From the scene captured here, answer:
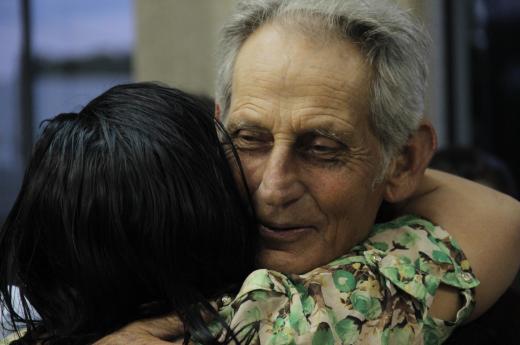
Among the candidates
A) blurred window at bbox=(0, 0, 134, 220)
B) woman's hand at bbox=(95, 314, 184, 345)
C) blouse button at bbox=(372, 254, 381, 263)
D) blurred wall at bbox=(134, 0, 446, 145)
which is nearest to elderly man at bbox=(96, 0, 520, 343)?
blouse button at bbox=(372, 254, 381, 263)

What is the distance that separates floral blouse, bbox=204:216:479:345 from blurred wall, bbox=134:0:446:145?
4573 mm

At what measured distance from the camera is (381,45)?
8.55ft

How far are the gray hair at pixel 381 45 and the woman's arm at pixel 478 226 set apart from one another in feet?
0.71

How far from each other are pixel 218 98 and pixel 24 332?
2.62ft

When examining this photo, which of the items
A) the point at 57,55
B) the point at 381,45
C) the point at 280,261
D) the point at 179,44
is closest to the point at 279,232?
the point at 280,261

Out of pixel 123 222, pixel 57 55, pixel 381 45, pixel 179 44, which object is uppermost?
pixel 381 45

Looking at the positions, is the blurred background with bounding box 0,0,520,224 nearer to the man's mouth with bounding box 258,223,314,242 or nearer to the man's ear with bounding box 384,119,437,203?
the man's ear with bounding box 384,119,437,203

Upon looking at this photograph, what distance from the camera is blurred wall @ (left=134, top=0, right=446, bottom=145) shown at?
716 cm

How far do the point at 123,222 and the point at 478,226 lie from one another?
98 cm

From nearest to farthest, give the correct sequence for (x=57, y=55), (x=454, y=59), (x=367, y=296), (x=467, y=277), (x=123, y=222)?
(x=123, y=222), (x=367, y=296), (x=467, y=277), (x=454, y=59), (x=57, y=55)

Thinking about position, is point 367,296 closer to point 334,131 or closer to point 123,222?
point 334,131

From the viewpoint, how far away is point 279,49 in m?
2.56

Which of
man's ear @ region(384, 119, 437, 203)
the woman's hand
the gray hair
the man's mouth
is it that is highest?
the gray hair

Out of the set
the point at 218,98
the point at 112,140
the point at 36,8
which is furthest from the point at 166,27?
the point at 112,140
